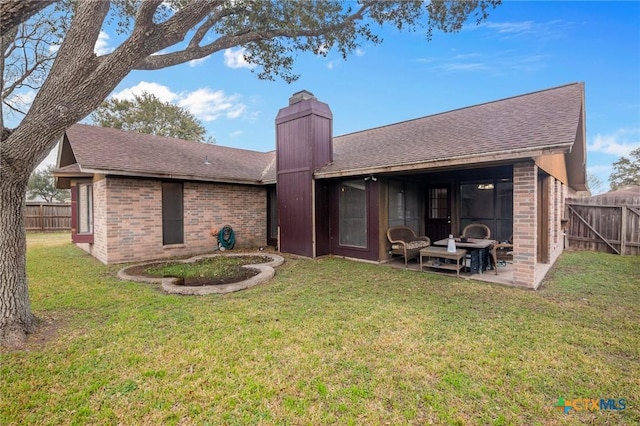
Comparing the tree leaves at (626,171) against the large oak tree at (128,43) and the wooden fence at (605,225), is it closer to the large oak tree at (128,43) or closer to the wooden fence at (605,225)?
the wooden fence at (605,225)

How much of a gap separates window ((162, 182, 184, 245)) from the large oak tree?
4004 millimetres

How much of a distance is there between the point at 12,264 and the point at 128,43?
3.01 metres

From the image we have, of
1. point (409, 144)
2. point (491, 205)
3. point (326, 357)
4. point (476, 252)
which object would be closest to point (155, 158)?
point (409, 144)

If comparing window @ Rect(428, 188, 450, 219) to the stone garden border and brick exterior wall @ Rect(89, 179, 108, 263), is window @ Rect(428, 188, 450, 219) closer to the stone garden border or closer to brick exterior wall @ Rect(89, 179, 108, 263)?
the stone garden border

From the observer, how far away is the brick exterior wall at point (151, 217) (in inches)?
304

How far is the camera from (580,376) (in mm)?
2619

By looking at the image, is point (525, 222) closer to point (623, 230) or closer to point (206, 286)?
point (206, 286)

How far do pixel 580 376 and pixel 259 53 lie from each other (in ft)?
27.4

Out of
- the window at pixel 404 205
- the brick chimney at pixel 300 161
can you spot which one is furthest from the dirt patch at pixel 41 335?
the window at pixel 404 205

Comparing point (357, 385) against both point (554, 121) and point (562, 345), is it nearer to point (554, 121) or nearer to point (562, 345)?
point (562, 345)

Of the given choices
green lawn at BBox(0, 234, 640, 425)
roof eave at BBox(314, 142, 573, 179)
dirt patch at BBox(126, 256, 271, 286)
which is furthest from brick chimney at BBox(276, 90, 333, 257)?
green lawn at BBox(0, 234, 640, 425)

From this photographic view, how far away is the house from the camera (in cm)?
716

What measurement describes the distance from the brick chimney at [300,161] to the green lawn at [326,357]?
12.3 ft

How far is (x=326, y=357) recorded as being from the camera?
293 centimetres
